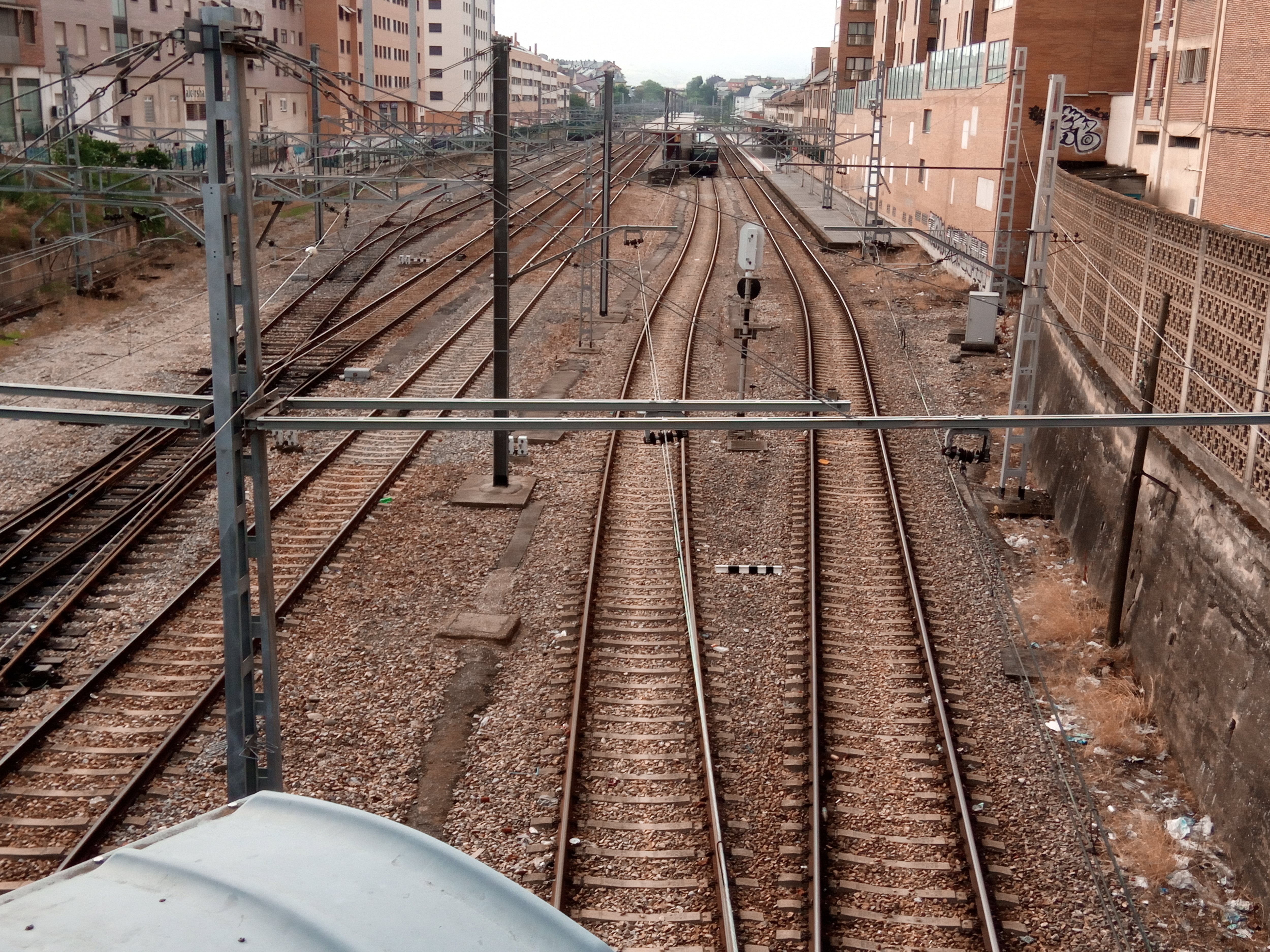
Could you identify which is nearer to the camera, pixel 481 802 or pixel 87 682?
pixel 481 802

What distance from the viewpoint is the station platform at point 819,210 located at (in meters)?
38.0

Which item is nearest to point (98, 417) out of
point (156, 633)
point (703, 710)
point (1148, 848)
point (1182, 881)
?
point (703, 710)

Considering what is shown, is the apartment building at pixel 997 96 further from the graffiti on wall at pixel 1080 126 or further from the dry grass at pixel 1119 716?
the dry grass at pixel 1119 716

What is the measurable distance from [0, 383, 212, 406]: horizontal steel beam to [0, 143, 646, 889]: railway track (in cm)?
312

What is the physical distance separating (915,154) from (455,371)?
27.2m

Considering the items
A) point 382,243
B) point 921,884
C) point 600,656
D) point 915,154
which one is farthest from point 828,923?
point 915,154

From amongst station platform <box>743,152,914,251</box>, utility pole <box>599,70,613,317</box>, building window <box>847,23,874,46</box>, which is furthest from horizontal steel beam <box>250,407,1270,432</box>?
building window <box>847,23,874,46</box>

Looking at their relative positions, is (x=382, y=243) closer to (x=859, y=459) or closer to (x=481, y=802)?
(x=859, y=459)

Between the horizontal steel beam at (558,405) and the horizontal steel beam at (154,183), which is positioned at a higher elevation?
the horizontal steel beam at (154,183)

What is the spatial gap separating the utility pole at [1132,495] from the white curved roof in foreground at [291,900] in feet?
28.6

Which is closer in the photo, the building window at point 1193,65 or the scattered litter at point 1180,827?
the scattered litter at point 1180,827

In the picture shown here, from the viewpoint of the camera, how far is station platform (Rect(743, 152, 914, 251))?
3800cm

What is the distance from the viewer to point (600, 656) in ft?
34.3

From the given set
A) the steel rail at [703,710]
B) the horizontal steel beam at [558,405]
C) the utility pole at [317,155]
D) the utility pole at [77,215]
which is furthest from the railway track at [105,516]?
the utility pole at [77,215]
